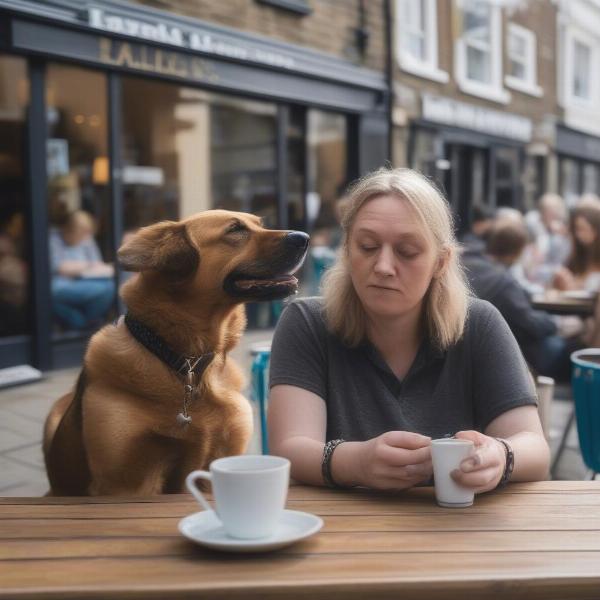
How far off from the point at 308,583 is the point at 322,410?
84 cm

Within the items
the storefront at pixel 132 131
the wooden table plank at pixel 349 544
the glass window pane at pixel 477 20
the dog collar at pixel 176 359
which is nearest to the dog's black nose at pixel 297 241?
the dog collar at pixel 176 359

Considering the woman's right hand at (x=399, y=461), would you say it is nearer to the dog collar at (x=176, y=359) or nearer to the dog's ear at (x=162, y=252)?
the dog collar at (x=176, y=359)

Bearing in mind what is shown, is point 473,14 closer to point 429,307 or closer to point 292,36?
point 292,36

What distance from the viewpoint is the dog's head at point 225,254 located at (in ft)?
8.07

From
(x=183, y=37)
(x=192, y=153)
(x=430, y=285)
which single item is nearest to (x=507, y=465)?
(x=430, y=285)

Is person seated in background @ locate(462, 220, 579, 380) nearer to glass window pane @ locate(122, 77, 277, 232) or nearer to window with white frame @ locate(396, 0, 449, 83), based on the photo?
glass window pane @ locate(122, 77, 277, 232)

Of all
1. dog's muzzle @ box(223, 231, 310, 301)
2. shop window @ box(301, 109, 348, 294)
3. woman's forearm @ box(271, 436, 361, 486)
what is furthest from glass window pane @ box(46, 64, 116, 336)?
woman's forearm @ box(271, 436, 361, 486)

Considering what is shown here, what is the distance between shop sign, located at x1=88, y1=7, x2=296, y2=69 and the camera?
21.4ft

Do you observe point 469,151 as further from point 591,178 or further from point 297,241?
point 297,241

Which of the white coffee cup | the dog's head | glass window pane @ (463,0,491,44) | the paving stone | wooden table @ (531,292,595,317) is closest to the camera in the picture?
the white coffee cup

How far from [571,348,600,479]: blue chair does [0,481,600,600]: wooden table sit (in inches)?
47.9

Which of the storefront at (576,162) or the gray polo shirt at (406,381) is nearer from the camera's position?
the gray polo shirt at (406,381)

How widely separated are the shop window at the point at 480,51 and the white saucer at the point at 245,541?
12.5 metres

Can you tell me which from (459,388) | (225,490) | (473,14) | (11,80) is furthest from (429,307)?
(473,14)
